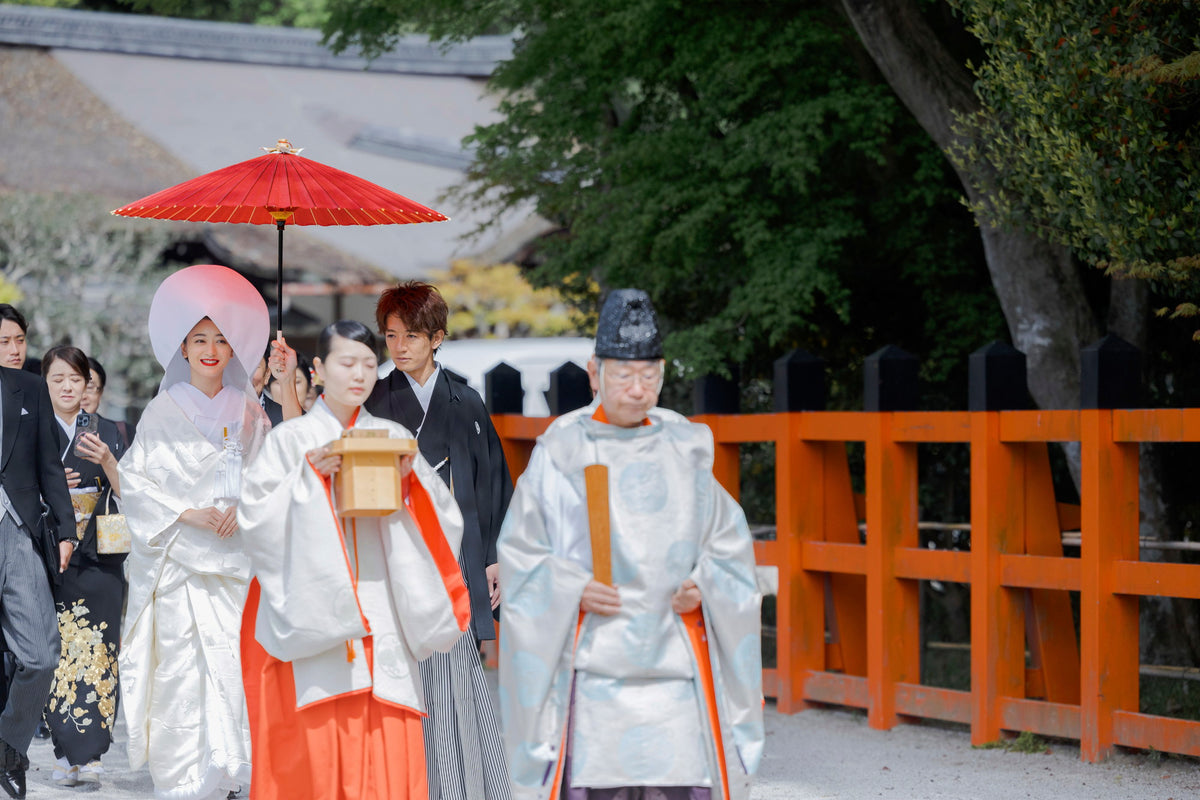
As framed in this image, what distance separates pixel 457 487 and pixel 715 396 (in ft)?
10.5

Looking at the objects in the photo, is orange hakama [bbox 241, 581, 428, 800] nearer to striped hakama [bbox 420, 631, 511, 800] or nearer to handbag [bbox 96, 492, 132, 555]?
striped hakama [bbox 420, 631, 511, 800]

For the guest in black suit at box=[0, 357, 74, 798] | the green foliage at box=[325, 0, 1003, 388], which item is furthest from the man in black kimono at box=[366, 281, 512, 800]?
the green foliage at box=[325, 0, 1003, 388]

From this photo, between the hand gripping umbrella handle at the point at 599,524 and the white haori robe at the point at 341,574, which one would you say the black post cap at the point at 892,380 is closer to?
the white haori robe at the point at 341,574

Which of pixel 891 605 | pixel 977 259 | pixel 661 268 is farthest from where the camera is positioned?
pixel 977 259

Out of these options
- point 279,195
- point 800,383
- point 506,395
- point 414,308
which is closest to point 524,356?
point 506,395

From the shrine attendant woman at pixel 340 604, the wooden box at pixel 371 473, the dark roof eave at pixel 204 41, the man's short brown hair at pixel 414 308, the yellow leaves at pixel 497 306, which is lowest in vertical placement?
the shrine attendant woman at pixel 340 604

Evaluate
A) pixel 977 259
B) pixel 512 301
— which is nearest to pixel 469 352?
pixel 512 301

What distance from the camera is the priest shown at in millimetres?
3590

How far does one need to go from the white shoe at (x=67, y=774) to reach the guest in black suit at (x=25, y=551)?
46cm

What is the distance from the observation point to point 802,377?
7.54 metres

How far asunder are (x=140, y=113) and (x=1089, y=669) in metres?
24.4

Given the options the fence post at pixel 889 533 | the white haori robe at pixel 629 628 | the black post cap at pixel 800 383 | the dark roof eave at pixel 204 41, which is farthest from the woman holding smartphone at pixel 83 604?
the dark roof eave at pixel 204 41

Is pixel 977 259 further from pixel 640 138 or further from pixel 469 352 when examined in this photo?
pixel 469 352

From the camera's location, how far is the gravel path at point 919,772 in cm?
571
